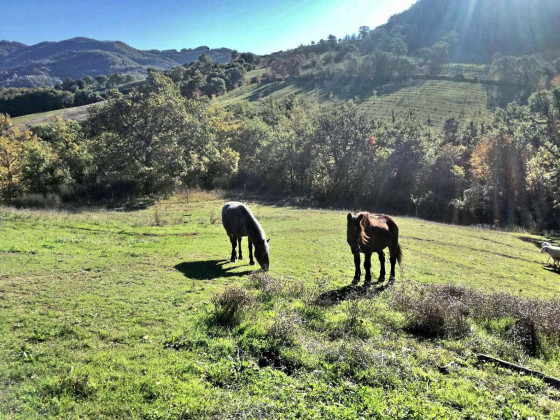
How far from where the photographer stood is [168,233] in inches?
899

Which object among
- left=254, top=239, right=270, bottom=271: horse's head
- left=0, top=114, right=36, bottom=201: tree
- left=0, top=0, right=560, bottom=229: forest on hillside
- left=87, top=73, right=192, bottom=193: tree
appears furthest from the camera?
left=0, top=0, right=560, bottom=229: forest on hillside

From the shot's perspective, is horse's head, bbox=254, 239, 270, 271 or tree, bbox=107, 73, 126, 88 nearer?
horse's head, bbox=254, 239, 270, 271

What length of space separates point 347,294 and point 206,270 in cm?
632

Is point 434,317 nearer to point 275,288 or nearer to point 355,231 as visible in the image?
point 355,231

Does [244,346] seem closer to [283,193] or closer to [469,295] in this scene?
[469,295]

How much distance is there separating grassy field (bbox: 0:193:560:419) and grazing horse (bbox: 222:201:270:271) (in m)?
0.98

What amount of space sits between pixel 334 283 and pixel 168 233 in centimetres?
1372

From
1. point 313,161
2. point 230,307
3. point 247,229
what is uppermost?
point 313,161

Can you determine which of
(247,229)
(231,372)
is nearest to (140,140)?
(247,229)

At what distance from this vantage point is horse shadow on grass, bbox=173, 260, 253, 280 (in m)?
13.7

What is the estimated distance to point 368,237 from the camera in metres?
13.0

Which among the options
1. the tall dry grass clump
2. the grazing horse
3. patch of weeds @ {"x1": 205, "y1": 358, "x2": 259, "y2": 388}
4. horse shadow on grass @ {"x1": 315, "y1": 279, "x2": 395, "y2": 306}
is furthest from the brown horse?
patch of weeds @ {"x1": 205, "y1": 358, "x2": 259, "y2": 388}

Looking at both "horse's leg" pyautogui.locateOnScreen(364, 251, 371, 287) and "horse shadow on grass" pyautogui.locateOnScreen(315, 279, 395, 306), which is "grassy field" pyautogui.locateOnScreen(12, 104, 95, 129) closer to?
"horse's leg" pyautogui.locateOnScreen(364, 251, 371, 287)

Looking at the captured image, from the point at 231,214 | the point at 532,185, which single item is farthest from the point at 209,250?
the point at 532,185
